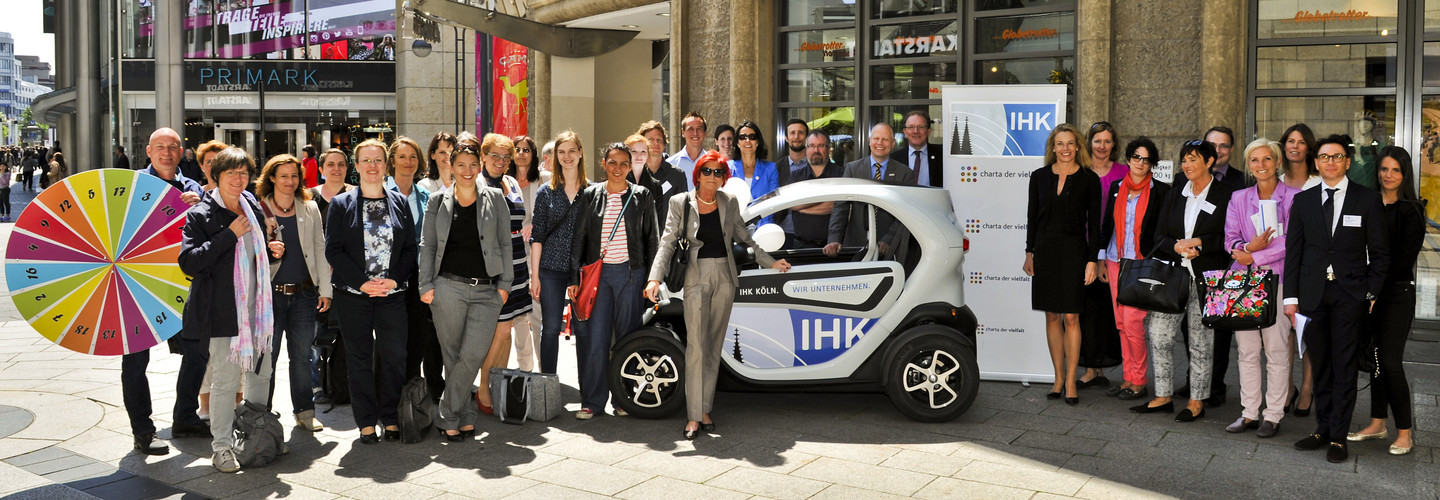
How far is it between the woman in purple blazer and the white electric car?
1.44 metres

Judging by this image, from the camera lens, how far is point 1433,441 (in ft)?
19.8

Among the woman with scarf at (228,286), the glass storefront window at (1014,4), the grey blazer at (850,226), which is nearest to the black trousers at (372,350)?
the woman with scarf at (228,286)

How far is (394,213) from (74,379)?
3376 millimetres

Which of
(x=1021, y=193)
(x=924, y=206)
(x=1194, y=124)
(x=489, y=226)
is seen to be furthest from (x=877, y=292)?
(x=1194, y=124)

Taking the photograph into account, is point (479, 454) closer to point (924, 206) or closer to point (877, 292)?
point (877, 292)

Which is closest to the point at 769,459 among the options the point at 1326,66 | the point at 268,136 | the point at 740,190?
the point at 740,190

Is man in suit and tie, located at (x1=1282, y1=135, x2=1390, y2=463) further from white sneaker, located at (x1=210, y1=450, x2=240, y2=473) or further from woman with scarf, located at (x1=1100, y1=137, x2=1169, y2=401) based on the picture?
white sneaker, located at (x1=210, y1=450, x2=240, y2=473)

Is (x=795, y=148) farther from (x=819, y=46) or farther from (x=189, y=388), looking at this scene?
(x=189, y=388)

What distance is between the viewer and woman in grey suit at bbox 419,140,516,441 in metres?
6.05

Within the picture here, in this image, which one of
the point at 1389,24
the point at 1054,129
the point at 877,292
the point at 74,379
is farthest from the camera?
the point at 1389,24

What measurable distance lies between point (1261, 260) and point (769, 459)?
9.32 ft

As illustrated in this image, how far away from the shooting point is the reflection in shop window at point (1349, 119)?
9320mm

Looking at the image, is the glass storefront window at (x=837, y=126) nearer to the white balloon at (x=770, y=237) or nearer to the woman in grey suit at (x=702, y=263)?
the woman in grey suit at (x=702, y=263)

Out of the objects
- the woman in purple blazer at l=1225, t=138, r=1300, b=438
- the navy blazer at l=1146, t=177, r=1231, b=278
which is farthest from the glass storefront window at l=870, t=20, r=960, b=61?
the woman in purple blazer at l=1225, t=138, r=1300, b=438
